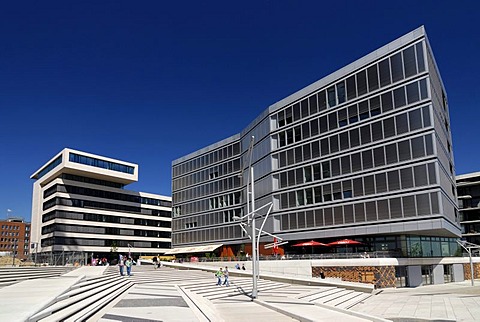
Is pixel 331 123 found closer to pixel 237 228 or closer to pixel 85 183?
pixel 237 228

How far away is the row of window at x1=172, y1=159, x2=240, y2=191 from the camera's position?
257 feet

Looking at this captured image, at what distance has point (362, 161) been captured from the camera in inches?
2031

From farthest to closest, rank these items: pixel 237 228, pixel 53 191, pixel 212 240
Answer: pixel 53 191
pixel 212 240
pixel 237 228

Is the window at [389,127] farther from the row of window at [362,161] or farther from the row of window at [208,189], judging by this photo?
the row of window at [208,189]

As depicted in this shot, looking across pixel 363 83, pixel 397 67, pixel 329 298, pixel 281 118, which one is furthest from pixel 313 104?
pixel 329 298

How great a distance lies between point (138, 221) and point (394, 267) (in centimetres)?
7768

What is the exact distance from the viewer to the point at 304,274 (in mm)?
47562

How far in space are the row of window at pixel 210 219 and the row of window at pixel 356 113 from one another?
1809cm

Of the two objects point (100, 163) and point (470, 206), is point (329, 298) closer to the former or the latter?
point (470, 206)

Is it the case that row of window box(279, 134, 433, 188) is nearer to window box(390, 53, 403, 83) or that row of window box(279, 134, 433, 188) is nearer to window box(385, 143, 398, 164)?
window box(385, 143, 398, 164)

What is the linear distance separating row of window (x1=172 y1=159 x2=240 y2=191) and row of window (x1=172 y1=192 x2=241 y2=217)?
13.1ft

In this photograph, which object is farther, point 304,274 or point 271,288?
point 304,274

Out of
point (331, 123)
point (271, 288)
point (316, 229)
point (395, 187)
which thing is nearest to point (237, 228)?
point (316, 229)

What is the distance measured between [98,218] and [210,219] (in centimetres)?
3191
